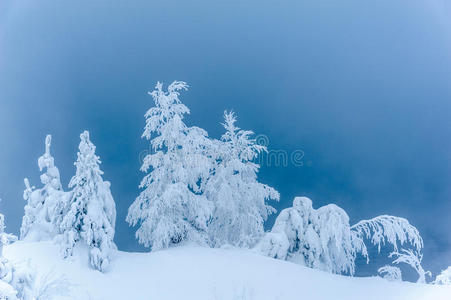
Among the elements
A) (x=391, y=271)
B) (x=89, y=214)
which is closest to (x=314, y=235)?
(x=391, y=271)

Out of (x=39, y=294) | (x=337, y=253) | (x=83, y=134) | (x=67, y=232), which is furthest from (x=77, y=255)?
(x=337, y=253)

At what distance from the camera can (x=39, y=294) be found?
7758 mm

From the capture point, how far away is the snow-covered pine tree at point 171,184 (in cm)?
1619

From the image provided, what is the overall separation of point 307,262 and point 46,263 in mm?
11069

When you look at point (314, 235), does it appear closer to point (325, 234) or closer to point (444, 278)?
point (325, 234)

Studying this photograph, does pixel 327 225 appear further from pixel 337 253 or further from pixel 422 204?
pixel 422 204

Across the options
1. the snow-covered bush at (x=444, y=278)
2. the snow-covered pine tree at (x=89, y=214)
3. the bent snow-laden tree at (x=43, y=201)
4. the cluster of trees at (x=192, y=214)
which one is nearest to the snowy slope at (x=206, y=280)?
the snow-covered pine tree at (x=89, y=214)

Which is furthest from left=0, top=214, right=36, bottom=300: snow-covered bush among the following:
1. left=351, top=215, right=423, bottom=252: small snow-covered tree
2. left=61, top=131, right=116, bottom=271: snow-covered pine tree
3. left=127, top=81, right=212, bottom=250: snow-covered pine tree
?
left=351, top=215, right=423, bottom=252: small snow-covered tree

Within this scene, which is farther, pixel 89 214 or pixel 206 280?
pixel 89 214

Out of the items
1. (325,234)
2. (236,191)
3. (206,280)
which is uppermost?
(236,191)

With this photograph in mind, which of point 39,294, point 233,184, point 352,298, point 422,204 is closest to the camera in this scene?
point 39,294

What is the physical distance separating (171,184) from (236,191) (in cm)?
459

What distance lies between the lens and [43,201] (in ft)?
57.2

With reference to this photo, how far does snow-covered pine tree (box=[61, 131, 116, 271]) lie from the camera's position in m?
12.9
